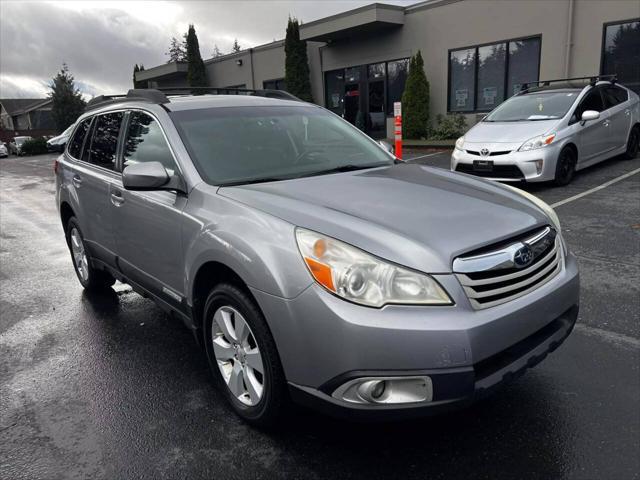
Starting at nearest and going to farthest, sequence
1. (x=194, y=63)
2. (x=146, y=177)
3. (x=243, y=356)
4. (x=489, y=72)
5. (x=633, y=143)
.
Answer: (x=243, y=356)
(x=146, y=177)
(x=633, y=143)
(x=489, y=72)
(x=194, y=63)

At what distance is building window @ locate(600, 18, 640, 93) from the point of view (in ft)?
44.2

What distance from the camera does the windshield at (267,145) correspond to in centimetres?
321

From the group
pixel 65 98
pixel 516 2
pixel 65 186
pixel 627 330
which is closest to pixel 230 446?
pixel 627 330

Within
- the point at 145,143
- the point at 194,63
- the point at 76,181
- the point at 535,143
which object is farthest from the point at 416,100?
the point at 194,63

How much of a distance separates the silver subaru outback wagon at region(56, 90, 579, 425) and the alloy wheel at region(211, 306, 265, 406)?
0.01m

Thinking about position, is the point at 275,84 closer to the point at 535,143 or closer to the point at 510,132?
the point at 510,132

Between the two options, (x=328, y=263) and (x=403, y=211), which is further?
(x=403, y=211)

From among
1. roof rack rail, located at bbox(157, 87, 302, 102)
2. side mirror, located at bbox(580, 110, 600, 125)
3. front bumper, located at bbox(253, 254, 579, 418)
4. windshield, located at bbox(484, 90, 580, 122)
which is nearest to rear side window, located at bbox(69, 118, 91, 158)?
roof rack rail, located at bbox(157, 87, 302, 102)

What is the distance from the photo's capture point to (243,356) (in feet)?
8.95

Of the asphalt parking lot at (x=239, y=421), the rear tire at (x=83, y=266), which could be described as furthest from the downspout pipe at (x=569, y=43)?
the rear tire at (x=83, y=266)

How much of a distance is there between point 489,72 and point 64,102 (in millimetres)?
37628

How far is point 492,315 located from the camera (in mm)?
2256

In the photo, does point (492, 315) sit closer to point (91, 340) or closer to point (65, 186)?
point (91, 340)

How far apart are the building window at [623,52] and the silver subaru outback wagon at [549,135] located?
403cm
